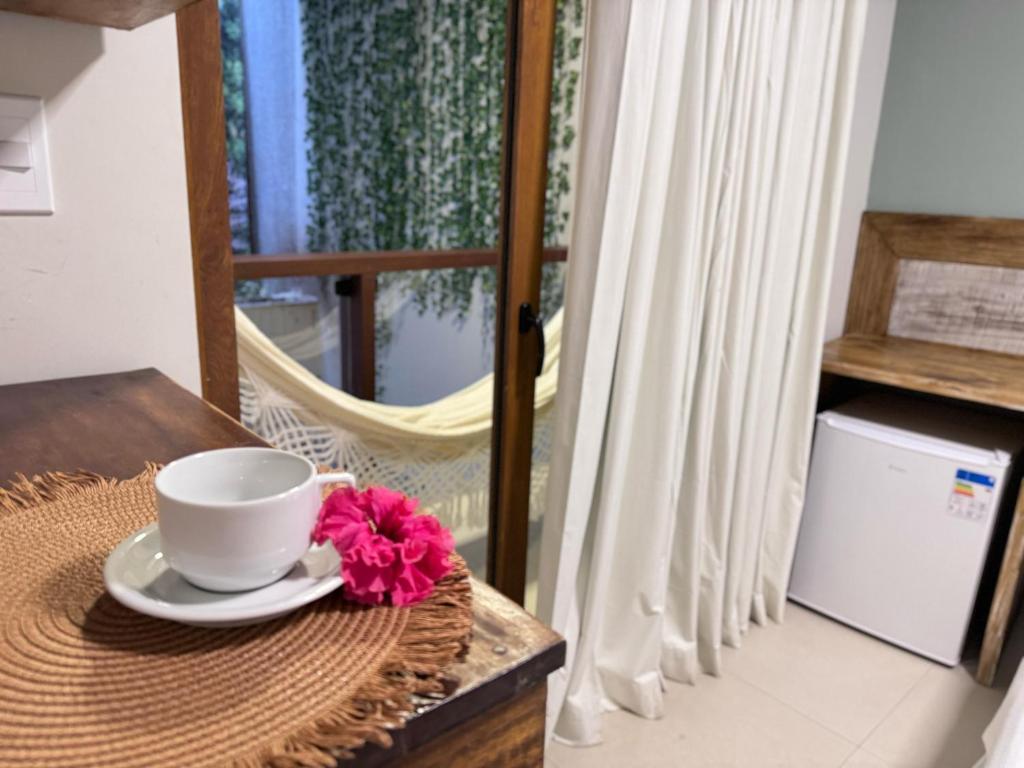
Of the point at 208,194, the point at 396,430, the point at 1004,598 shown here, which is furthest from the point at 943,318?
the point at 208,194

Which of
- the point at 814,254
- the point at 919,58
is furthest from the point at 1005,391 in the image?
the point at 919,58

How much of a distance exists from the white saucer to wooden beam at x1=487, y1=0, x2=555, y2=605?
1016 millimetres

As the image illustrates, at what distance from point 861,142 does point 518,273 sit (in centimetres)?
141

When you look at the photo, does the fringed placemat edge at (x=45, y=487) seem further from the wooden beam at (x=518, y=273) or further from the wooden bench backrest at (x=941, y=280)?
the wooden bench backrest at (x=941, y=280)

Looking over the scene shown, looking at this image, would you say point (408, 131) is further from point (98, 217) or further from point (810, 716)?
point (810, 716)

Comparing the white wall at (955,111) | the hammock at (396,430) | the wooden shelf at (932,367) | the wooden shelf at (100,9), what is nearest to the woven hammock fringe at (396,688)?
the wooden shelf at (100,9)

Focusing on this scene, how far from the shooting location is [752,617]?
7.02 ft

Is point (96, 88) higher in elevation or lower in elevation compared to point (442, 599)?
higher

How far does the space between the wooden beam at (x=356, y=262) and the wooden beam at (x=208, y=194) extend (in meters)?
0.71

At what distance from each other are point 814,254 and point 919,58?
0.81 metres

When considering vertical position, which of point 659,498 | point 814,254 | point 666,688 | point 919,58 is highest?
point 919,58

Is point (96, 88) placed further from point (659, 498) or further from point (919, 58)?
point (919, 58)

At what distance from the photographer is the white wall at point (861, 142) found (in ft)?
7.03

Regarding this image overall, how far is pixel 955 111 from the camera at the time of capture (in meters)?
2.14
